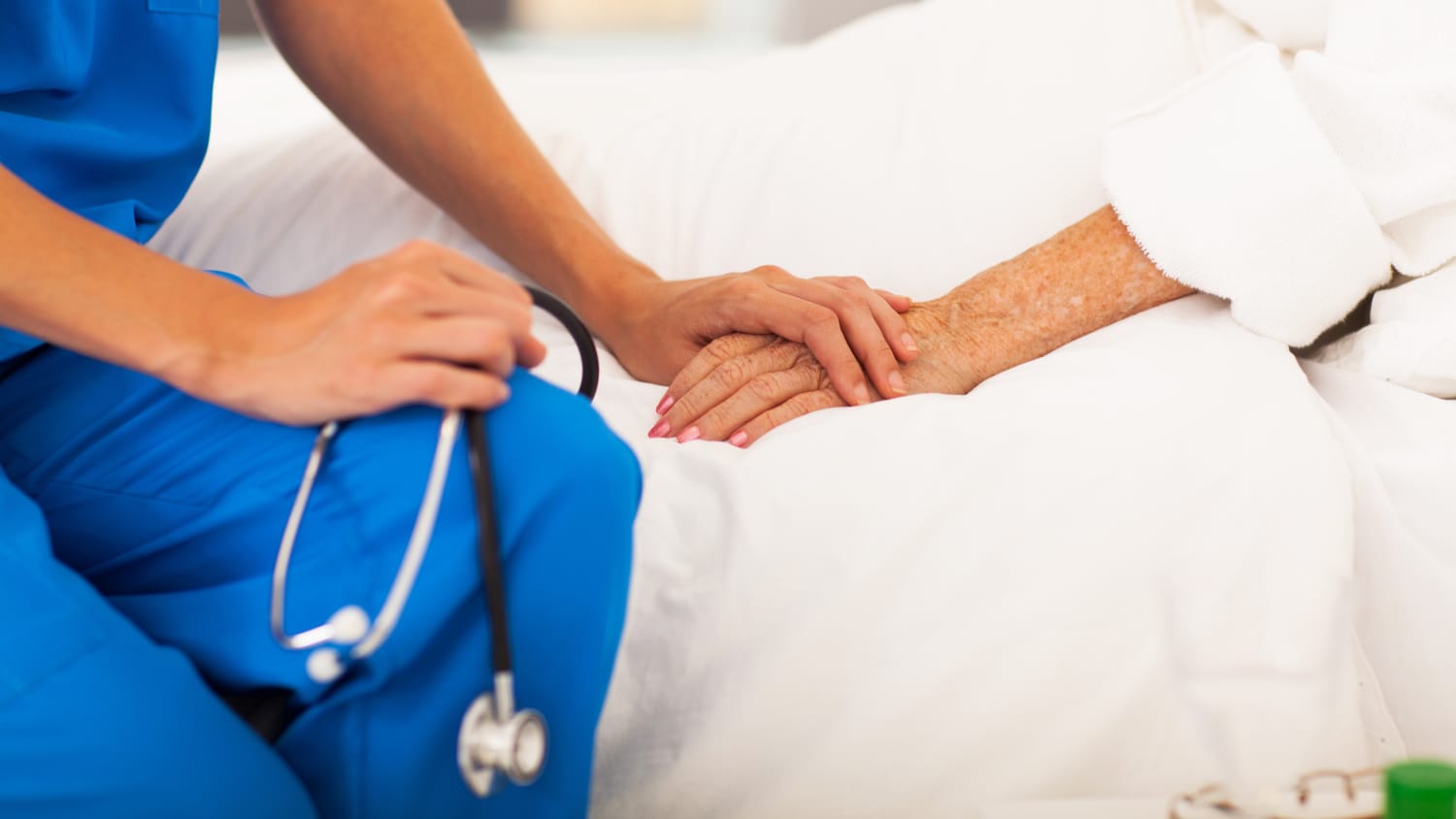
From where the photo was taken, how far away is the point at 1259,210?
0.90m

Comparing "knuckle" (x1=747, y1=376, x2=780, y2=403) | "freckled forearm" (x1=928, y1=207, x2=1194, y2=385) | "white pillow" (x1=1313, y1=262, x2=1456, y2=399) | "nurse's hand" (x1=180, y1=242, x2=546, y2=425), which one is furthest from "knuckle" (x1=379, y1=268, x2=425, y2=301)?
"white pillow" (x1=1313, y1=262, x2=1456, y2=399)

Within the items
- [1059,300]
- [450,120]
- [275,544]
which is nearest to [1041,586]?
[1059,300]

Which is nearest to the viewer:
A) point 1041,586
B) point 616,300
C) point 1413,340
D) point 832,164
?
point 1041,586

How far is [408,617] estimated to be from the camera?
58 centimetres

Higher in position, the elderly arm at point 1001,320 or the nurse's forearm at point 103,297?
the nurse's forearm at point 103,297

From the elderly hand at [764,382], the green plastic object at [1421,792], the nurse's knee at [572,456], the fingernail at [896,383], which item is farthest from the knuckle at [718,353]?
the green plastic object at [1421,792]

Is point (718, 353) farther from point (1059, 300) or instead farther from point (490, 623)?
point (490, 623)

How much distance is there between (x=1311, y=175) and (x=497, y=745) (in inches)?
27.8

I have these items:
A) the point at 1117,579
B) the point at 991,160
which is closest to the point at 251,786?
the point at 1117,579

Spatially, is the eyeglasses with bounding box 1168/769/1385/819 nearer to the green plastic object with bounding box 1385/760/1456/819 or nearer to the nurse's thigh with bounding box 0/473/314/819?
the green plastic object with bounding box 1385/760/1456/819

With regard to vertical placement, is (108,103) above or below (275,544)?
above

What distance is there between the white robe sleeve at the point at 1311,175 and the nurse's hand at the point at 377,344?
559 mm

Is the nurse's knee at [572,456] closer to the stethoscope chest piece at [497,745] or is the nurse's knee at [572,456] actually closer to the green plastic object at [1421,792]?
the stethoscope chest piece at [497,745]

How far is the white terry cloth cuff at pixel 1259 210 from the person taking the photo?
90 centimetres
